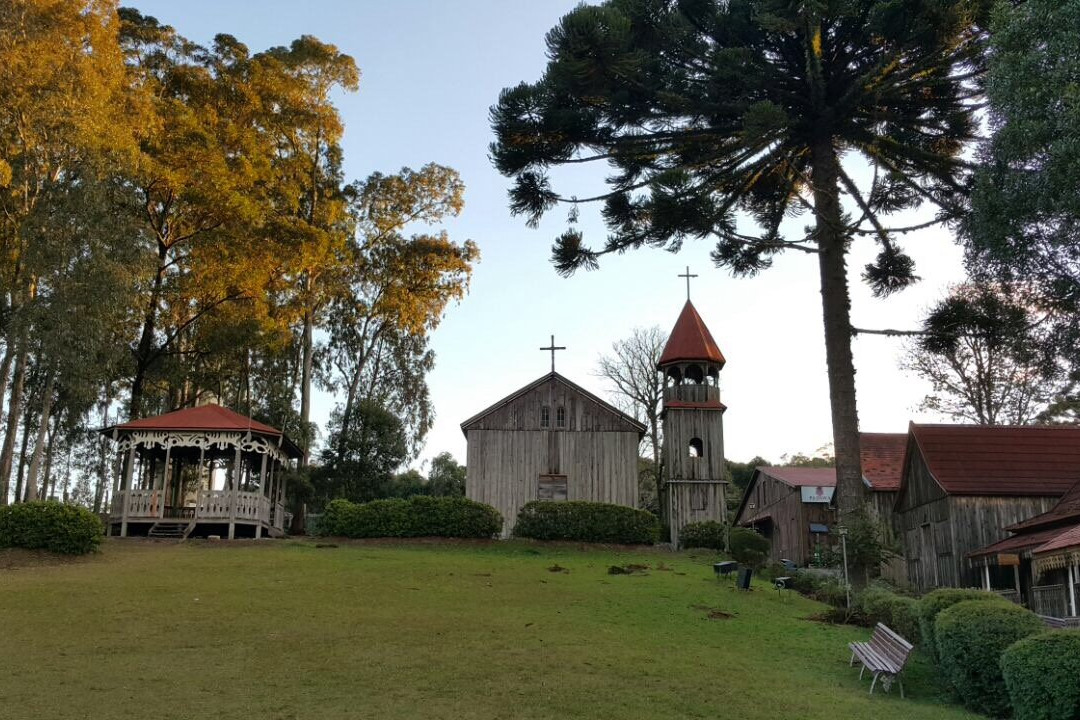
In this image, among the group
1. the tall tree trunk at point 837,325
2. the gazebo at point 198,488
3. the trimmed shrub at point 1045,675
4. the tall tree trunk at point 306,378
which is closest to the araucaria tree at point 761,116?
the tall tree trunk at point 837,325

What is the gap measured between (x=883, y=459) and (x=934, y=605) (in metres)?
23.5

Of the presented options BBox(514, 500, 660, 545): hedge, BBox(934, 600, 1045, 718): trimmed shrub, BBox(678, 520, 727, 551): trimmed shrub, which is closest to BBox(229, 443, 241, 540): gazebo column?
BBox(514, 500, 660, 545): hedge

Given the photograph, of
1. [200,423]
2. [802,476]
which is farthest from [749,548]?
[200,423]

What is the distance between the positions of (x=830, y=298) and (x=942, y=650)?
381 inches

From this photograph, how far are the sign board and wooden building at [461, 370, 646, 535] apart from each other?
26.3ft

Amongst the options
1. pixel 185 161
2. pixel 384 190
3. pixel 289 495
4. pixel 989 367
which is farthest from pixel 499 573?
pixel 989 367

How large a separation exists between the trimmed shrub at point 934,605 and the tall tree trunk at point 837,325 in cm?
556

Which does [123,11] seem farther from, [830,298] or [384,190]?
[830,298]

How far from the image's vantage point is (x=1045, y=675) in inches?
355

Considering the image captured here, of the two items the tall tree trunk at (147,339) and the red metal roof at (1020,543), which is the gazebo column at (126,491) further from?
the red metal roof at (1020,543)

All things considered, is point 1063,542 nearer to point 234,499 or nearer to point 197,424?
point 234,499

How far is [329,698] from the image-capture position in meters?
10.1

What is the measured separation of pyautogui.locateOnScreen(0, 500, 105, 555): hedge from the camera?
21.6m

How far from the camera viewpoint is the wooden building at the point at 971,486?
24.1 meters
